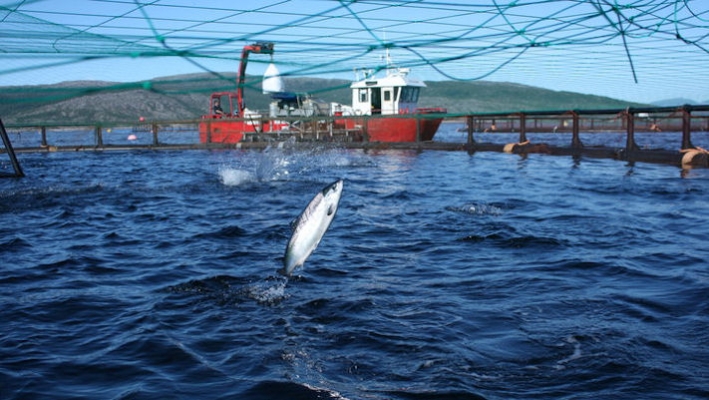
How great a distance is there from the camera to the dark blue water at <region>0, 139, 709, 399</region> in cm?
403

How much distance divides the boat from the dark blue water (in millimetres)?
19722

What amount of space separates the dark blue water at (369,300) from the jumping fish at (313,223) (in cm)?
64

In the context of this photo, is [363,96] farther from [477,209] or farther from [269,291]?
[269,291]

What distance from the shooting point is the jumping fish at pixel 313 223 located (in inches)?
183

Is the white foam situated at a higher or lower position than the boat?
lower

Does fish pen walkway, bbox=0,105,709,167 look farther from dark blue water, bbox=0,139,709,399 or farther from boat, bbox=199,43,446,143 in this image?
dark blue water, bbox=0,139,709,399

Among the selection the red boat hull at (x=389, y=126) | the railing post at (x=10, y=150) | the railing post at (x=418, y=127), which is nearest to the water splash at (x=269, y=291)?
the railing post at (x=10, y=150)

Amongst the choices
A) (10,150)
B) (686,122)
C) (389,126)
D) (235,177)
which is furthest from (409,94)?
(10,150)

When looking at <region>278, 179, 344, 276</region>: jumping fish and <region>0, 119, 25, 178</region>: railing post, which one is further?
<region>0, 119, 25, 178</region>: railing post

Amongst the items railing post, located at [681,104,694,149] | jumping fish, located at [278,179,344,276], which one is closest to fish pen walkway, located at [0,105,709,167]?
railing post, located at [681,104,694,149]

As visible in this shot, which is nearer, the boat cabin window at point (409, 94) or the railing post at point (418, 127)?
the railing post at point (418, 127)

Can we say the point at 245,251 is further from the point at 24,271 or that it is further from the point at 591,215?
the point at 591,215

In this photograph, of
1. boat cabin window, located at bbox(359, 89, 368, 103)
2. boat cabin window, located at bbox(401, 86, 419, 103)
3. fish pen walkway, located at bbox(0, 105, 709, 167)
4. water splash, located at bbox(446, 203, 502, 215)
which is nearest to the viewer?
water splash, located at bbox(446, 203, 502, 215)

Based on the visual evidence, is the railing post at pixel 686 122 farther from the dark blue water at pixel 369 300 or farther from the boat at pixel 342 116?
the boat at pixel 342 116
